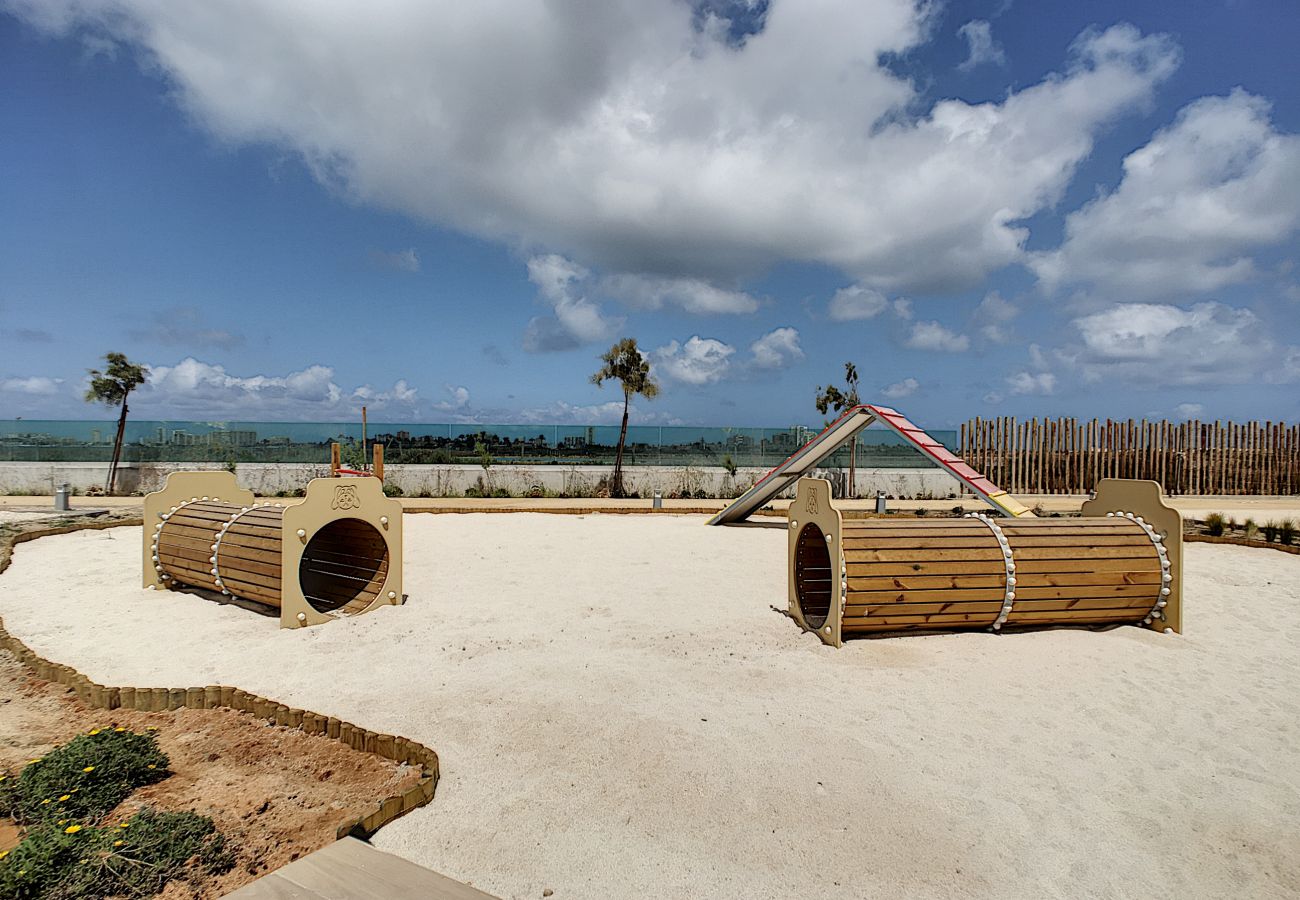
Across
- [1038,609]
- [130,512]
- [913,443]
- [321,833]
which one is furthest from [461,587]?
[130,512]

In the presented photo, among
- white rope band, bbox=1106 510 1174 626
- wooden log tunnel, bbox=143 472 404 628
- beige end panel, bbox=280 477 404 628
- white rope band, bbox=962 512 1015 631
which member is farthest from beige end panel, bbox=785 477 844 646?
wooden log tunnel, bbox=143 472 404 628

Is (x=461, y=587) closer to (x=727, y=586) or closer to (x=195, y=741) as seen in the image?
(x=727, y=586)

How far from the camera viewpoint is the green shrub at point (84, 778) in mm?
3314

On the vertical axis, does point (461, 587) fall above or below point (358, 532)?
below

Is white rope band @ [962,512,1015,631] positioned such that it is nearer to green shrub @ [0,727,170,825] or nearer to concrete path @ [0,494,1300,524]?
green shrub @ [0,727,170,825]

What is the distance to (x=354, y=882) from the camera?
2668 mm

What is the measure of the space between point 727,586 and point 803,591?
4.80 ft

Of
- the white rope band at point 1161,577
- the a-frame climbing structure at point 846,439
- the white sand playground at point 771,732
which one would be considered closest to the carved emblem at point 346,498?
the white sand playground at point 771,732

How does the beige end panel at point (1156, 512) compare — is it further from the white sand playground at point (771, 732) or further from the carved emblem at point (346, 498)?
the carved emblem at point (346, 498)

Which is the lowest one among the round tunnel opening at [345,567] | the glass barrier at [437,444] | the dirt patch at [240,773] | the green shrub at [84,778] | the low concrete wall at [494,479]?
the dirt patch at [240,773]

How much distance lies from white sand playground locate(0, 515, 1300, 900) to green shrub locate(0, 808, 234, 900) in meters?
0.85

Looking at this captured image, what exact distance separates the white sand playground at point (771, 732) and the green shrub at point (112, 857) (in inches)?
33.3

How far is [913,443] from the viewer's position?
38.9ft

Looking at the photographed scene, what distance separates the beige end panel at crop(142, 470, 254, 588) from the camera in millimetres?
8086
